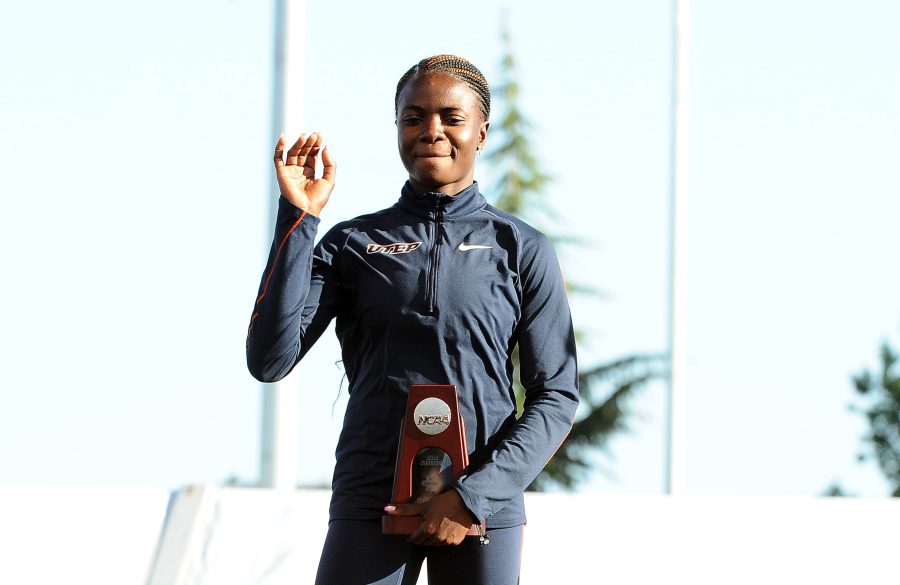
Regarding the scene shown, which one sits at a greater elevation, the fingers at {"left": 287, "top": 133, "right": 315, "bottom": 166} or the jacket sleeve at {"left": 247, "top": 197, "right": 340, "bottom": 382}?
the fingers at {"left": 287, "top": 133, "right": 315, "bottom": 166}

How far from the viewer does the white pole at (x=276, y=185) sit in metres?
7.85

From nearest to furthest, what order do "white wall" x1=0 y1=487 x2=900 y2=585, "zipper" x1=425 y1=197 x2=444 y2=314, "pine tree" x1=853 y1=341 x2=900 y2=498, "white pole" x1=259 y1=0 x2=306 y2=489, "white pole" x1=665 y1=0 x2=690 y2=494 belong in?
"zipper" x1=425 y1=197 x2=444 y2=314
"white wall" x1=0 y1=487 x2=900 y2=585
"white pole" x1=259 y1=0 x2=306 y2=489
"white pole" x1=665 y1=0 x2=690 y2=494
"pine tree" x1=853 y1=341 x2=900 y2=498

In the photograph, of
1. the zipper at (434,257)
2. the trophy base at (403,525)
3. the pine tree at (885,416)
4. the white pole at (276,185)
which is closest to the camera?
the trophy base at (403,525)

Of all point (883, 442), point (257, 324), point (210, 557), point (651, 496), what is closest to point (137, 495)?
point (210, 557)

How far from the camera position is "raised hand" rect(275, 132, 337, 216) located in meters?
2.89

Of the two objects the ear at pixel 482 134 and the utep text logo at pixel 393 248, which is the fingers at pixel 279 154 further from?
the ear at pixel 482 134

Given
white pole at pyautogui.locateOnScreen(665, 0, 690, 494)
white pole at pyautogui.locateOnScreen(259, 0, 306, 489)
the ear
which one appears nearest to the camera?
the ear

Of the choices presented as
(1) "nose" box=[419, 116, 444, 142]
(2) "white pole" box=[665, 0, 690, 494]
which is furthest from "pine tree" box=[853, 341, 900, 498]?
(1) "nose" box=[419, 116, 444, 142]

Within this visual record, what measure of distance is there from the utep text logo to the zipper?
0.04m

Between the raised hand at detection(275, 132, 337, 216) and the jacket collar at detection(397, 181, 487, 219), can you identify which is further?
the jacket collar at detection(397, 181, 487, 219)

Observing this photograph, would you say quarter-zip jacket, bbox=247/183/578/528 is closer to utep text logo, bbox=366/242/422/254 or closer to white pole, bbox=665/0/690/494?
utep text logo, bbox=366/242/422/254

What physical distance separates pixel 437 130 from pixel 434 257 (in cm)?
28

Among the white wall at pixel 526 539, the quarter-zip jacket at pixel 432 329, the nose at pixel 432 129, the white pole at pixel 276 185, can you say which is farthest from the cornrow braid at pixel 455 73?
the white pole at pixel 276 185

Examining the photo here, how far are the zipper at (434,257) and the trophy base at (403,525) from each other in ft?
1.39
